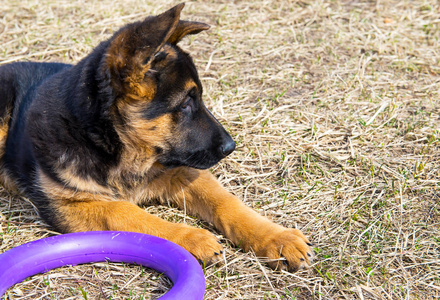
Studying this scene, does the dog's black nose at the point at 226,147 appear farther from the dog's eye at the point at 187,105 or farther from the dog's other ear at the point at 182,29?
the dog's other ear at the point at 182,29

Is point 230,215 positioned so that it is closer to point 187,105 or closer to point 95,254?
point 187,105

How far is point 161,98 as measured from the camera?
3.82m

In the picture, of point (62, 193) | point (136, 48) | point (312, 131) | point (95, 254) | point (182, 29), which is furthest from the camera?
point (312, 131)

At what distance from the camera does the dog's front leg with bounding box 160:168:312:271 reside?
11.8 feet

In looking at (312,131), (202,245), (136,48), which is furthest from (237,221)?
(312,131)

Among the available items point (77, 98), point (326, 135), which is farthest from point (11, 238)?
point (326, 135)

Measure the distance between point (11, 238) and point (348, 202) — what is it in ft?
8.73

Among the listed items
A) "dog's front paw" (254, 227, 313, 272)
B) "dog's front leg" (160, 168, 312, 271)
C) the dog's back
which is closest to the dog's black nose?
"dog's front leg" (160, 168, 312, 271)

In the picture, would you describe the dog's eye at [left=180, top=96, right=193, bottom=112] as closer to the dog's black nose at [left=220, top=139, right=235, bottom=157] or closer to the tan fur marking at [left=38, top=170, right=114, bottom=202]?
the dog's black nose at [left=220, top=139, right=235, bottom=157]

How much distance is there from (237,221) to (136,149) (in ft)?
3.04

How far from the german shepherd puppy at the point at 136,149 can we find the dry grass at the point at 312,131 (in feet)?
0.63

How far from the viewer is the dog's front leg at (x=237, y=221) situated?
359 centimetres

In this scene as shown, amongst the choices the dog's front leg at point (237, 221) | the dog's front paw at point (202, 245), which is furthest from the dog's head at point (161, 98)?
the dog's front paw at point (202, 245)

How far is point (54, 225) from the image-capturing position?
404 centimetres
